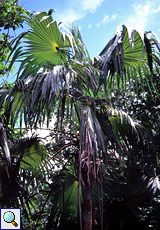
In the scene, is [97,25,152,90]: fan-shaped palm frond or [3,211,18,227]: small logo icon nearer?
[97,25,152,90]: fan-shaped palm frond

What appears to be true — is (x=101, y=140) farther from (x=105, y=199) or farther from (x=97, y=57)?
(x=105, y=199)

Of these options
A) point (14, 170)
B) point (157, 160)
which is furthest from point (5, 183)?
point (157, 160)

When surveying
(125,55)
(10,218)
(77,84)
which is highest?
(125,55)

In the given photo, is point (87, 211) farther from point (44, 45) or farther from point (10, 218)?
point (44, 45)

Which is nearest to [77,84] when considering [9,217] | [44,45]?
[44,45]

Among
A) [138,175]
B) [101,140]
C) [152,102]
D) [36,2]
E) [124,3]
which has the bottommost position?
[138,175]

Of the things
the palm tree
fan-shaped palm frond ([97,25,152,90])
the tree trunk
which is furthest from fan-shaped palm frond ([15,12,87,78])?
the tree trunk

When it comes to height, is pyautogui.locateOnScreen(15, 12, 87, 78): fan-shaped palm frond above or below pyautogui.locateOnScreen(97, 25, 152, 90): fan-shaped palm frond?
above

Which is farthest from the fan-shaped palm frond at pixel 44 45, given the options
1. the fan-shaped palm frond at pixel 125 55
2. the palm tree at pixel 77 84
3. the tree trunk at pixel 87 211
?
the tree trunk at pixel 87 211

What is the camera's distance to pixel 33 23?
2324 millimetres

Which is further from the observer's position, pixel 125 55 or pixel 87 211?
pixel 125 55

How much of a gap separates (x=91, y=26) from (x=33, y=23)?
2.70 ft

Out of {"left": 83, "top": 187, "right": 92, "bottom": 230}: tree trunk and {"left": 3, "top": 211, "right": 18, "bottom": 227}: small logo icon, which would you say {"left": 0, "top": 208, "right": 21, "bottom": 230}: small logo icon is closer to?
{"left": 3, "top": 211, "right": 18, "bottom": 227}: small logo icon

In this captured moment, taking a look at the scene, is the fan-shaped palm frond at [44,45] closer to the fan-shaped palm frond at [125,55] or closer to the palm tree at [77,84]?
the palm tree at [77,84]
